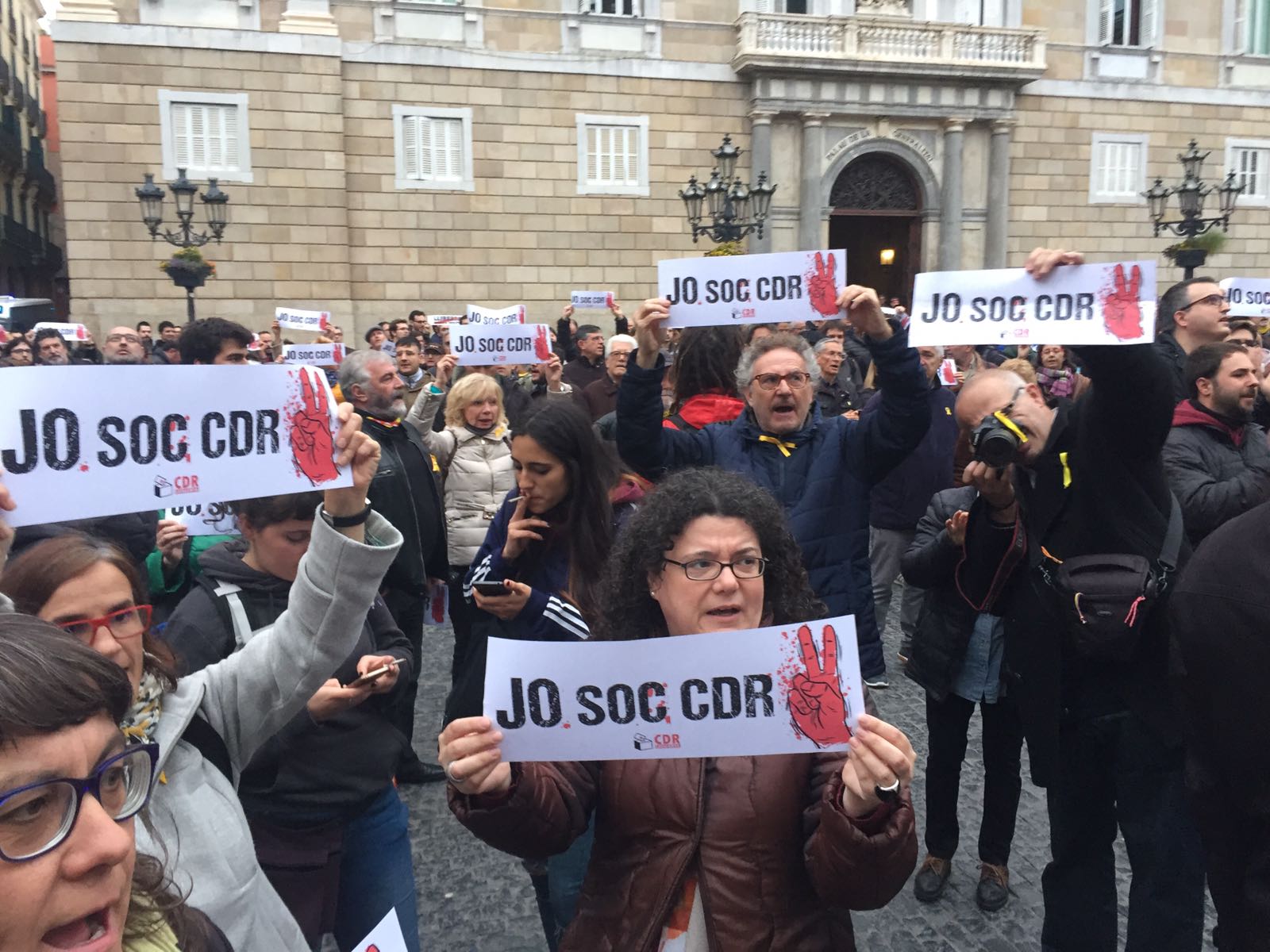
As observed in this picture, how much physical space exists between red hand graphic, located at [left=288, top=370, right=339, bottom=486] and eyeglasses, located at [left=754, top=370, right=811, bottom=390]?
150 centimetres

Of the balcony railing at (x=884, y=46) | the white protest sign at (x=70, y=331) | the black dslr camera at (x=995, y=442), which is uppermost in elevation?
the balcony railing at (x=884, y=46)

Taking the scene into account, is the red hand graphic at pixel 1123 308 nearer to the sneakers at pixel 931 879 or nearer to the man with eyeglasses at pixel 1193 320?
the man with eyeglasses at pixel 1193 320

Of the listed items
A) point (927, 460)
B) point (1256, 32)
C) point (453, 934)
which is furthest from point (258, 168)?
point (1256, 32)

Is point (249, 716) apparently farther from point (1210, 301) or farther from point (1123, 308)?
point (1210, 301)

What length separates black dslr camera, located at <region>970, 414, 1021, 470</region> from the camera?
244 cm

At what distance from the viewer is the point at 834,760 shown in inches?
69.6

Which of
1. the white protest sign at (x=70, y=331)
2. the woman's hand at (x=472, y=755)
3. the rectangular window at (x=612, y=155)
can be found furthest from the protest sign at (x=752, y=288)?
the rectangular window at (x=612, y=155)

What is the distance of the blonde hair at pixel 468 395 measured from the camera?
5039mm

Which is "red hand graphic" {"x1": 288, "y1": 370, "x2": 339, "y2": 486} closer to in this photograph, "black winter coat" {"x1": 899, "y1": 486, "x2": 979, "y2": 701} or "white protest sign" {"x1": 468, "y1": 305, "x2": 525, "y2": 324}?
"black winter coat" {"x1": 899, "y1": 486, "x2": 979, "y2": 701}

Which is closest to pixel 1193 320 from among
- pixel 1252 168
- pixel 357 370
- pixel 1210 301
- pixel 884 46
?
pixel 1210 301

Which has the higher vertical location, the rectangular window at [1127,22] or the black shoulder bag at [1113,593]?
the rectangular window at [1127,22]

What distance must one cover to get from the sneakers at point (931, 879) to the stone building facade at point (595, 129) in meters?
15.3

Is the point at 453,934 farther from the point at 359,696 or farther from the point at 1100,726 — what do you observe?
the point at 1100,726

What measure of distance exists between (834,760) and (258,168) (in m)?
17.1
